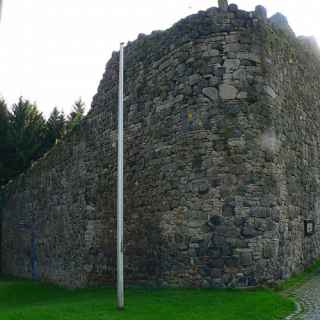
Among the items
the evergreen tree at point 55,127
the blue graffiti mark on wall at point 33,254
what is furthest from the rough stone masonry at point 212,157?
the evergreen tree at point 55,127

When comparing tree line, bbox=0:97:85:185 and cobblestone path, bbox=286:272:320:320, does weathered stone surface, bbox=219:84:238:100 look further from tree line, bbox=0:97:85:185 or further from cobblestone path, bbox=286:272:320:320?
tree line, bbox=0:97:85:185

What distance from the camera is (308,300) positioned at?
9.03 meters

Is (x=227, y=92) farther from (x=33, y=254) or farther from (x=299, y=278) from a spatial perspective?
(x=33, y=254)

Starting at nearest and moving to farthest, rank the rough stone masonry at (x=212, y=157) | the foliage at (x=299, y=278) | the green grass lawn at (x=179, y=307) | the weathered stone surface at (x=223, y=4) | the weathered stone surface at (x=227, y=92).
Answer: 1. the green grass lawn at (x=179, y=307)
2. the foliage at (x=299, y=278)
3. the rough stone masonry at (x=212, y=157)
4. the weathered stone surface at (x=227, y=92)
5. the weathered stone surface at (x=223, y=4)

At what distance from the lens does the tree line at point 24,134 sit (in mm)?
28375

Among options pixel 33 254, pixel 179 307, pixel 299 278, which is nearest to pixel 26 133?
pixel 33 254

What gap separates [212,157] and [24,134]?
67.9 feet

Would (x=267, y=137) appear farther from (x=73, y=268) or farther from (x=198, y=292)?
(x=73, y=268)

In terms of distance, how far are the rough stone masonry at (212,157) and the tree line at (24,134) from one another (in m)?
14.2

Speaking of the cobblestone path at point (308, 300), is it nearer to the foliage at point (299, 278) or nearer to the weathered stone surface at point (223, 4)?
the foliage at point (299, 278)

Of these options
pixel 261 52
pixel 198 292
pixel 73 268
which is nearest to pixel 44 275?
pixel 73 268

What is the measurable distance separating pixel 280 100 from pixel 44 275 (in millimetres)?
11506

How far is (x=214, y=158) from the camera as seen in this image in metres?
10.7

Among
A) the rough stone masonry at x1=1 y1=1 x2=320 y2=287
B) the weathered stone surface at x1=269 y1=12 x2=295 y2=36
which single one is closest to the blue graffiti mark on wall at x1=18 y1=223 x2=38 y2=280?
the rough stone masonry at x1=1 y1=1 x2=320 y2=287
